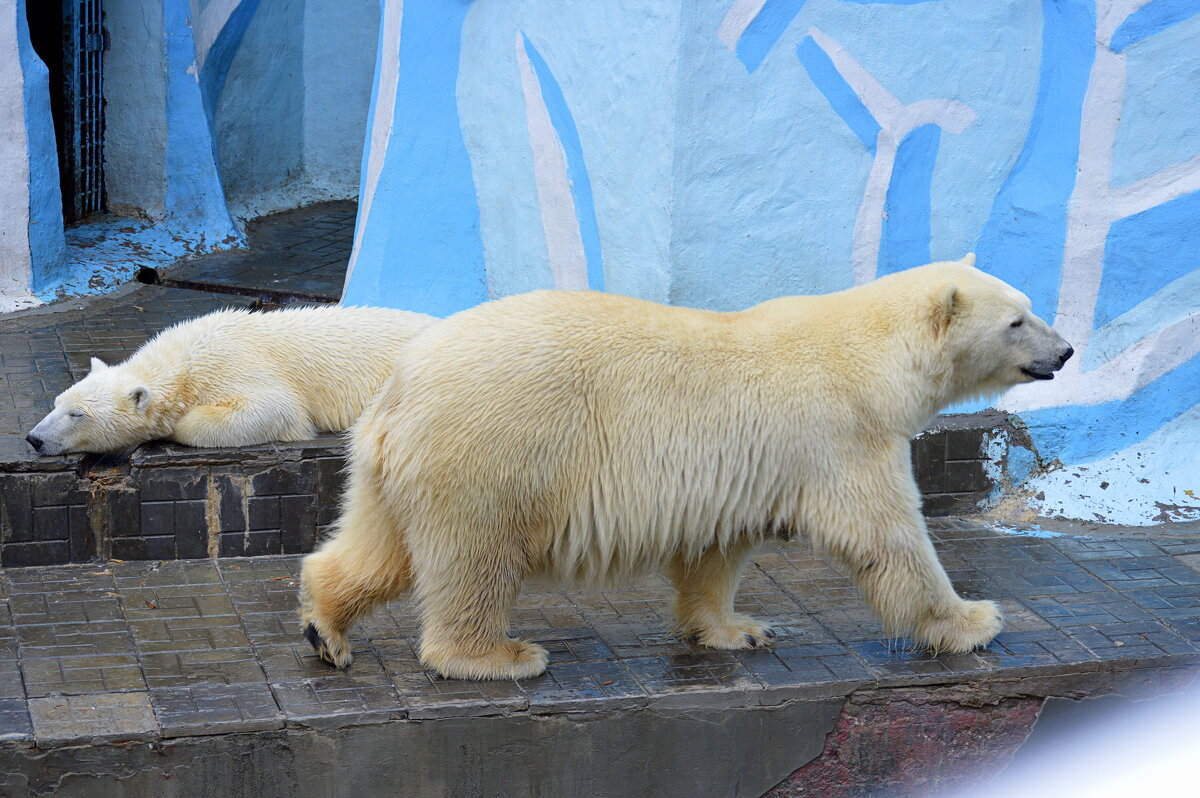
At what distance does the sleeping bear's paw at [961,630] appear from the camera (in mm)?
4168

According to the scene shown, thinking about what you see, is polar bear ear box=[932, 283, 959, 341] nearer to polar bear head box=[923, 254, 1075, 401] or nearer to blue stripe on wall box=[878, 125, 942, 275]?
polar bear head box=[923, 254, 1075, 401]

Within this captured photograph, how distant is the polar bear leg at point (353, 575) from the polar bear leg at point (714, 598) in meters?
0.89

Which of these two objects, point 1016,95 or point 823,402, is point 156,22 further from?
point 823,402

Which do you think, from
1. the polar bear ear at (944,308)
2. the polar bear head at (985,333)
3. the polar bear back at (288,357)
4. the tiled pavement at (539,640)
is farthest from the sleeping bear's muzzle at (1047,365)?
the polar bear back at (288,357)

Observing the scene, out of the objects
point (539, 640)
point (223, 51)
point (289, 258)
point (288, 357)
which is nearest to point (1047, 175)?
point (539, 640)

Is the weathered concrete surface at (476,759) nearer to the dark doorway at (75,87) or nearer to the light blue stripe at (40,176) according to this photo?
the light blue stripe at (40,176)

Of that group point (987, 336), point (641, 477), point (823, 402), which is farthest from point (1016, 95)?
point (641, 477)

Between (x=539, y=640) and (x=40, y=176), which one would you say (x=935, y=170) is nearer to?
(x=539, y=640)

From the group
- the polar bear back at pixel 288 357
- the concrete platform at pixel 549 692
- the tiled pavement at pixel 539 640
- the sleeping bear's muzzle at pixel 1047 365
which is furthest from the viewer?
the polar bear back at pixel 288 357

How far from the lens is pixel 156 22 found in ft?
26.6

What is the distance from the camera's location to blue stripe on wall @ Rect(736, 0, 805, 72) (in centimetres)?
532

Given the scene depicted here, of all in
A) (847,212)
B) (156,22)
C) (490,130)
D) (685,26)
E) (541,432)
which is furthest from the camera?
(156,22)

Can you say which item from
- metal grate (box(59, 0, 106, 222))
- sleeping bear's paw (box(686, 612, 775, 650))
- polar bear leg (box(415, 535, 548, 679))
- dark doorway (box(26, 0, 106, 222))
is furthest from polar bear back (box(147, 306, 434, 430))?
metal grate (box(59, 0, 106, 222))

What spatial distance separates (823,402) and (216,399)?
7.80 feet
